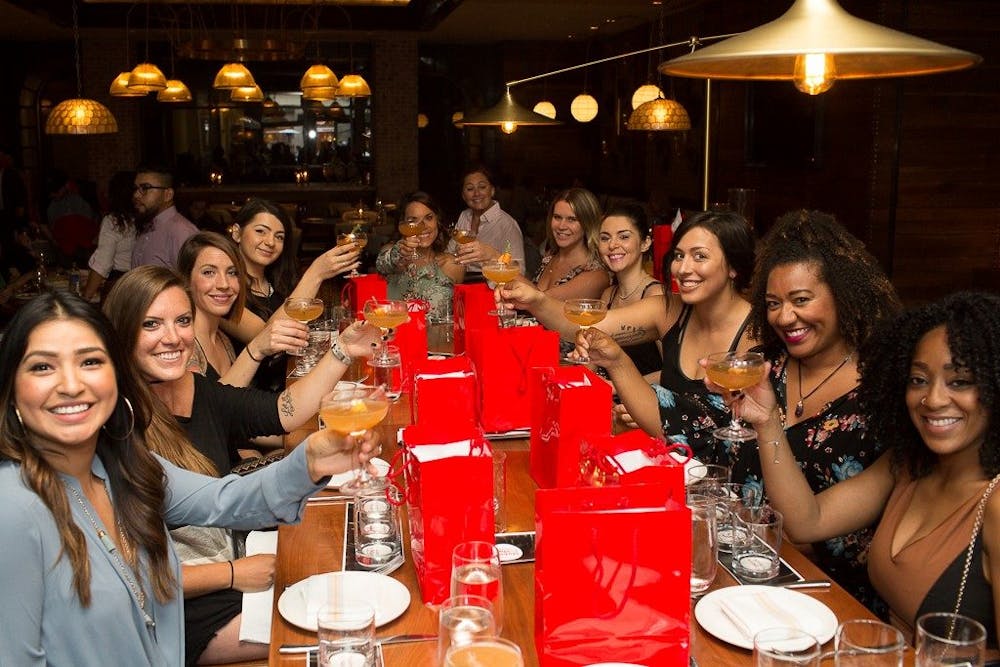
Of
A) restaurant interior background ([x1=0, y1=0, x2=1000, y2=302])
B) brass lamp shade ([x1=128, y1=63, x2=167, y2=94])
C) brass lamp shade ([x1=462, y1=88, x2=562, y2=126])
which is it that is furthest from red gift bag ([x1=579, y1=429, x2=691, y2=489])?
brass lamp shade ([x1=128, y1=63, x2=167, y2=94])

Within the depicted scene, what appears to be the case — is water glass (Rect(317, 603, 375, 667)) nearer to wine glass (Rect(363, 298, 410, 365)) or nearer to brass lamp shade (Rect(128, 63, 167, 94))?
wine glass (Rect(363, 298, 410, 365))

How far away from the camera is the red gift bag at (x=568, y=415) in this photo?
2227 millimetres

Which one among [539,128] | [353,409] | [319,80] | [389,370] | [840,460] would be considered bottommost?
[840,460]

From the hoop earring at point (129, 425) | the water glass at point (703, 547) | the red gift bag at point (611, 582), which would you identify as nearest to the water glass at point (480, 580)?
the red gift bag at point (611, 582)

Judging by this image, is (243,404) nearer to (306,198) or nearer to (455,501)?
(455,501)

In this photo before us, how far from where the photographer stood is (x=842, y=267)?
2576 millimetres

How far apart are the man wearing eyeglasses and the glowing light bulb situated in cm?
485

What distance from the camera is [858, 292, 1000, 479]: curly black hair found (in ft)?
6.23

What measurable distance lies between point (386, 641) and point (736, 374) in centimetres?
104

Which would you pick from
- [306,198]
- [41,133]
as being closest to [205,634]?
[306,198]

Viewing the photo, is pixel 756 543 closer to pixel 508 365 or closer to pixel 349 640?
pixel 349 640

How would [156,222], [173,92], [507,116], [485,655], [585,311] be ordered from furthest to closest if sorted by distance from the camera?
1. [173,92]
2. [156,222]
3. [507,116]
4. [585,311]
5. [485,655]

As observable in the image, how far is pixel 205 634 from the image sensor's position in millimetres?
2229

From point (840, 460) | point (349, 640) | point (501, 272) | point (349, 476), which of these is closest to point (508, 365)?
point (349, 476)
